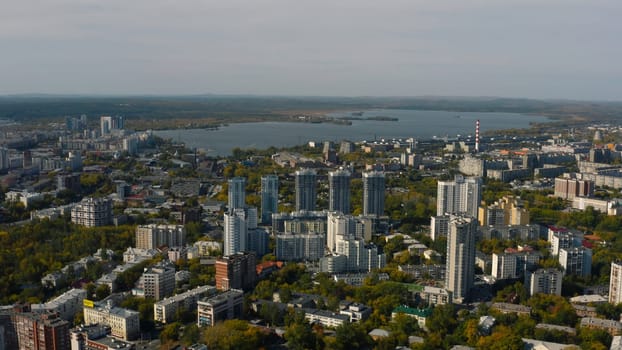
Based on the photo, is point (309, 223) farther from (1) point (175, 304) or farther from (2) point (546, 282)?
(2) point (546, 282)

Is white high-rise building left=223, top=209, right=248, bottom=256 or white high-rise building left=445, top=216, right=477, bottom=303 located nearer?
white high-rise building left=445, top=216, right=477, bottom=303

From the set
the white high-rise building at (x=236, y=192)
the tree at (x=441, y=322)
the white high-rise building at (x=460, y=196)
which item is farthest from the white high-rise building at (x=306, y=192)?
the tree at (x=441, y=322)

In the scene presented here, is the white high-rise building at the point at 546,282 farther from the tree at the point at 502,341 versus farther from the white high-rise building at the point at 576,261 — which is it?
the tree at the point at 502,341

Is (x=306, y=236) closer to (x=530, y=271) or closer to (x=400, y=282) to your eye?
(x=400, y=282)

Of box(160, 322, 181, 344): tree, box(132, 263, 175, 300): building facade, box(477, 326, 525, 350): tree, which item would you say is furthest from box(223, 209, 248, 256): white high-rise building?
box(477, 326, 525, 350): tree

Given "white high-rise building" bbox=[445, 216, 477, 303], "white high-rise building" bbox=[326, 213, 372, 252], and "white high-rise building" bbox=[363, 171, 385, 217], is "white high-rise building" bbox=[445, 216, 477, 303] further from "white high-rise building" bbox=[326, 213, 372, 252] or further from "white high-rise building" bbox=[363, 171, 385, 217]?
"white high-rise building" bbox=[363, 171, 385, 217]
